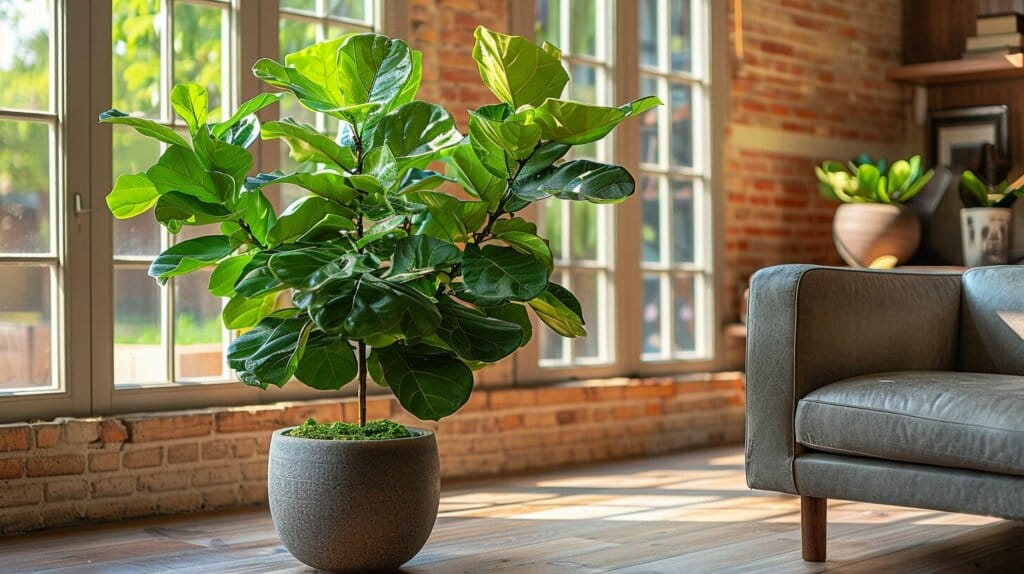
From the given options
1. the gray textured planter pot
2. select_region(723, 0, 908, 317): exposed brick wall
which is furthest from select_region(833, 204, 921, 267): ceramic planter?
the gray textured planter pot

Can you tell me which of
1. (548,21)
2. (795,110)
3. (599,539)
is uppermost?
(548,21)

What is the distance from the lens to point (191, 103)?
2.92m

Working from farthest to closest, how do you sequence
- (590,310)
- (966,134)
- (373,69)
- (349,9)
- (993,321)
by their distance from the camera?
(966,134), (590,310), (349,9), (993,321), (373,69)

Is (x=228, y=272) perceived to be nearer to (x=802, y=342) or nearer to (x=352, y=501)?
(x=352, y=501)

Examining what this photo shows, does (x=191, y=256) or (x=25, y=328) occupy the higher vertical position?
(x=191, y=256)

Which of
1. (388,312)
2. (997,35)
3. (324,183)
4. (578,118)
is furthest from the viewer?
(997,35)

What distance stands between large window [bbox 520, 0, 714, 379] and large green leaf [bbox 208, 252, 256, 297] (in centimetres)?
203

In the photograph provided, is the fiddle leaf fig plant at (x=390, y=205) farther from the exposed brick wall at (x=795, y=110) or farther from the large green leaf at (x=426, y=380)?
the exposed brick wall at (x=795, y=110)

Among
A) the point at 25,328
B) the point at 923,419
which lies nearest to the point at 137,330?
the point at 25,328

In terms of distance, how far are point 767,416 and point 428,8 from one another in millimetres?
2171

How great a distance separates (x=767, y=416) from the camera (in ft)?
10.00

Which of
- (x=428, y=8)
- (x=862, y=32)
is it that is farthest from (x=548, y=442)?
(x=862, y=32)

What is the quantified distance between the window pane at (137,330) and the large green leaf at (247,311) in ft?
2.87

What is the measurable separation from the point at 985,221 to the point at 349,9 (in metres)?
2.69
